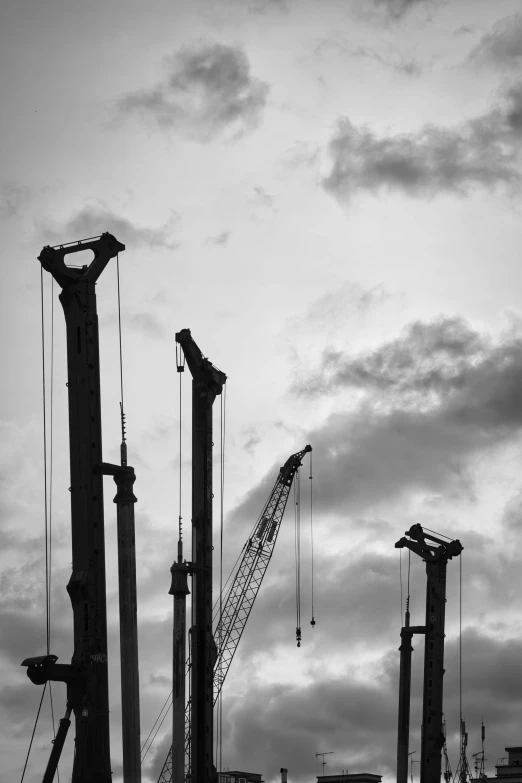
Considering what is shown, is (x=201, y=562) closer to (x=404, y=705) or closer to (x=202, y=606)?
(x=202, y=606)

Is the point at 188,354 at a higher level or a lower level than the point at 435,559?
higher

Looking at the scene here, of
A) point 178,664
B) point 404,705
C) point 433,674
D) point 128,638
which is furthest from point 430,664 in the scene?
point 128,638

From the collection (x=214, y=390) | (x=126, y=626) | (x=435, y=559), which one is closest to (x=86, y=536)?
(x=126, y=626)

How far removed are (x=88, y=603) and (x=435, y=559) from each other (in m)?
41.1

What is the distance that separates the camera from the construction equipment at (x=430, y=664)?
8200 centimetres

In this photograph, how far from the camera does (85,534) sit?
4944cm

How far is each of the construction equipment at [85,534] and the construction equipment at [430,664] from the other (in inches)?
1461

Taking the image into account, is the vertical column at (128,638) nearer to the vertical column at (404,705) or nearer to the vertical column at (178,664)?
the vertical column at (178,664)

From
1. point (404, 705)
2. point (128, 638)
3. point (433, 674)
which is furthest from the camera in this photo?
point (404, 705)

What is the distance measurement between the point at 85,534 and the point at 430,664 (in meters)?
40.5

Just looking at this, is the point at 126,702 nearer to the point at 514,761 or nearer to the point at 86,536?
the point at 86,536

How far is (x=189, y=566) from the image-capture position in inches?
2322

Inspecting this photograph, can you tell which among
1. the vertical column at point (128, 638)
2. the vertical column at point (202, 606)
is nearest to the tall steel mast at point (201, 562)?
the vertical column at point (202, 606)

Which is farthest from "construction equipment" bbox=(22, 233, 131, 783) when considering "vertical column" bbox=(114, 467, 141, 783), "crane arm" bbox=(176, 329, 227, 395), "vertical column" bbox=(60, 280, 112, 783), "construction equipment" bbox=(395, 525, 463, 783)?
"construction equipment" bbox=(395, 525, 463, 783)
